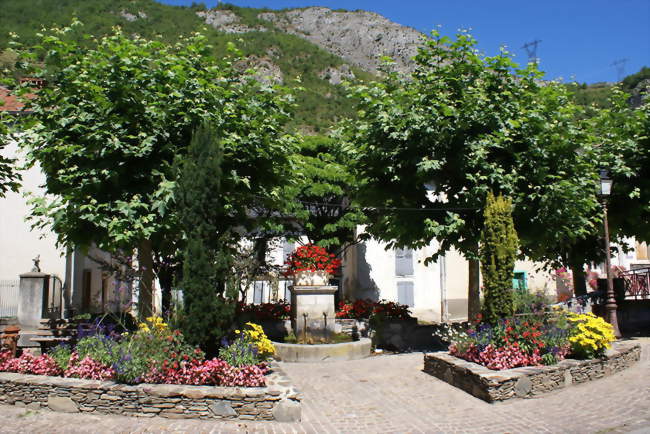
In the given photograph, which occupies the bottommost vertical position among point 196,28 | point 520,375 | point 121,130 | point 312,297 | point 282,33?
point 520,375

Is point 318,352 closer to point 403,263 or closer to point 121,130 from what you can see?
point 121,130

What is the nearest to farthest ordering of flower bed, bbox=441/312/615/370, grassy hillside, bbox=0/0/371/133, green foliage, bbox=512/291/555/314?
flower bed, bbox=441/312/615/370 → green foliage, bbox=512/291/555/314 → grassy hillside, bbox=0/0/371/133

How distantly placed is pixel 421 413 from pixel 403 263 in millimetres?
17677

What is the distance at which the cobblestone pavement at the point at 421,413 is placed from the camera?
6504mm

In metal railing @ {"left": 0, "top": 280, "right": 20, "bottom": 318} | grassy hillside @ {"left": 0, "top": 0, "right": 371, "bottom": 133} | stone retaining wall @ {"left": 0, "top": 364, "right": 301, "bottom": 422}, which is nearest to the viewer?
stone retaining wall @ {"left": 0, "top": 364, "right": 301, "bottom": 422}

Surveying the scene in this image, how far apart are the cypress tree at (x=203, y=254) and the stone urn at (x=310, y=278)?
18.5 ft

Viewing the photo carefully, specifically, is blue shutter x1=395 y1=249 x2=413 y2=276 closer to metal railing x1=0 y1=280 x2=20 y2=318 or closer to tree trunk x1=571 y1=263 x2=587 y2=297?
tree trunk x1=571 y1=263 x2=587 y2=297

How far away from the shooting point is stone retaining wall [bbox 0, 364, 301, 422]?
677cm

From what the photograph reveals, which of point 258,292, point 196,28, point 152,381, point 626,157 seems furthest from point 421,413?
point 196,28

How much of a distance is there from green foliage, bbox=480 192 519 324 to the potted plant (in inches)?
193

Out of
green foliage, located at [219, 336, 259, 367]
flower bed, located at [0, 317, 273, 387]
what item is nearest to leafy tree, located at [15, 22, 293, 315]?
flower bed, located at [0, 317, 273, 387]

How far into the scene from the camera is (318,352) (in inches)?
482

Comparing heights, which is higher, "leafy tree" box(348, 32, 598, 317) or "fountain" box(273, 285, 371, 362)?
"leafy tree" box(348, 32, 598, 317)

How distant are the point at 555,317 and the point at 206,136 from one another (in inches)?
291
